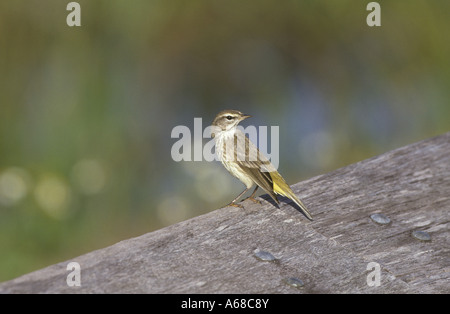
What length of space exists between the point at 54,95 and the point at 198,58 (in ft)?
3.08

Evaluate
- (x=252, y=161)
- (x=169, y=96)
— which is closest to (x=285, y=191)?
(x=252, y=161)

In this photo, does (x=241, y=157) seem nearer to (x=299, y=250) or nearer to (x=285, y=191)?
(x=285, y=191)

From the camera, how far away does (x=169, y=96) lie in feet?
14.7

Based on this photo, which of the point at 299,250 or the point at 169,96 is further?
the point at 169,96

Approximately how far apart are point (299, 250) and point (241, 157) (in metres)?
1.64

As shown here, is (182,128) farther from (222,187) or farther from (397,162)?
(397,162)

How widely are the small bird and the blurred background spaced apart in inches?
14.3

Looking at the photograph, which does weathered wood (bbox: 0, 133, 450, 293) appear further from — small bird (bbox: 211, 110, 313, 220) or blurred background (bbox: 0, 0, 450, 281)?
blurred background (bbox: 0, 0, 450, 281)

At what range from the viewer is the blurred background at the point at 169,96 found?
4.18 meters

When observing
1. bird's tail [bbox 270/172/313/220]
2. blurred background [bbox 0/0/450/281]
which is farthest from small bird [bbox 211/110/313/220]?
blurred background [bbox 0/0/450/281]

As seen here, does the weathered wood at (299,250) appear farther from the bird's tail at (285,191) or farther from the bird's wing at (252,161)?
the bird's wing at (252,161)

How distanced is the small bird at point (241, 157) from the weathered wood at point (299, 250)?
1.43 ft

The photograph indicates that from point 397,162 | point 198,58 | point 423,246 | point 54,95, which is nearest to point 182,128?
point 198,58

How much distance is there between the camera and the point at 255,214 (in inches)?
108
